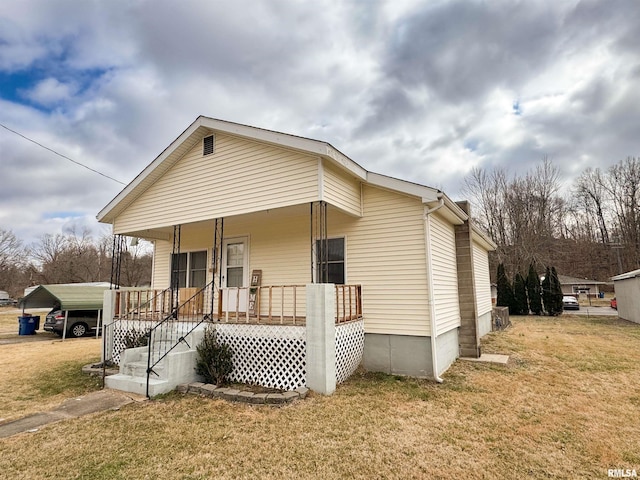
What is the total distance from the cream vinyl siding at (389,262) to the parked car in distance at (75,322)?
14.3 meters

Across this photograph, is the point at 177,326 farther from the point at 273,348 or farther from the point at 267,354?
the point at 273,348

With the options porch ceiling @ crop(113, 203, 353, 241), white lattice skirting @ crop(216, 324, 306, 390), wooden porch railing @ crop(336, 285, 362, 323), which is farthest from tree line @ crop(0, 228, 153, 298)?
wooden porch railing @ crop(336, 285, 362, 323)

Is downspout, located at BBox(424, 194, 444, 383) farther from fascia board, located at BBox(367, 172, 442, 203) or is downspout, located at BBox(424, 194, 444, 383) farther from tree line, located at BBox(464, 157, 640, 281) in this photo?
tree line, located at BBox(464, 157, 640, 281)

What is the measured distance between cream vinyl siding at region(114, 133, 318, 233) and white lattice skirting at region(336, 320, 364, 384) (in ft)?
9.25

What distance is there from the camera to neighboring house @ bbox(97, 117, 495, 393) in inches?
277

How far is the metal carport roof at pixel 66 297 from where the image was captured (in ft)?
48.3

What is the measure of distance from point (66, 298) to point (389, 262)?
14780 millimetres

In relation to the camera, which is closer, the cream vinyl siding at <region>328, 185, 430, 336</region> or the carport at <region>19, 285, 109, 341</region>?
the cream vinyl siding at <region>328, 185, 430, 336</region>

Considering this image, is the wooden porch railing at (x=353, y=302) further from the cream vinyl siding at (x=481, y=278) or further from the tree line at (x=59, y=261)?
the tree line at (x=59, y=261)

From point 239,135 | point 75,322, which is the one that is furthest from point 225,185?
point 75,322

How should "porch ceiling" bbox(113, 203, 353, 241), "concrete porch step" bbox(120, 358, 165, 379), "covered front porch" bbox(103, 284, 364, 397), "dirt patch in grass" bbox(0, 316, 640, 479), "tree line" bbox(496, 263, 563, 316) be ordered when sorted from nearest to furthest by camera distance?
"dirt patch in grass" bbox(0, 316, 640, 479), "covered front porch" bbox(103, 284, 364, 397), "concrete porch step" bbox(120, 358, 165, 379), "porch ceiling" bbox(113, 203, 353, 241), "tree line" bbox(496, 263, 563, 316)

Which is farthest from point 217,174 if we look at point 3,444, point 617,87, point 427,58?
point 617,87

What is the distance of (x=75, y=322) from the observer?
15492 millimetres

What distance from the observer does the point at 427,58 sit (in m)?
12.0
